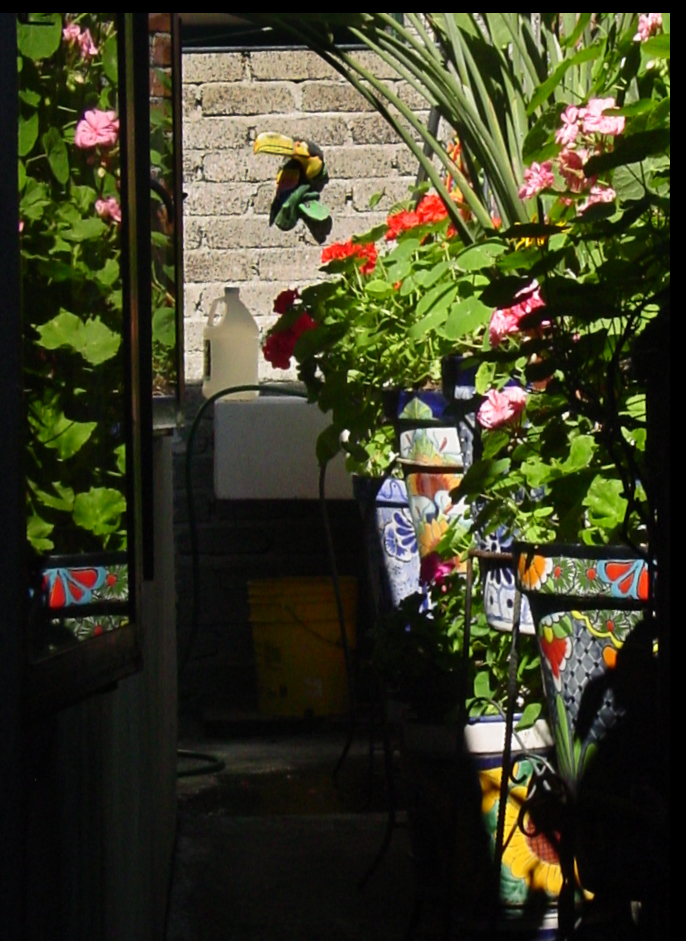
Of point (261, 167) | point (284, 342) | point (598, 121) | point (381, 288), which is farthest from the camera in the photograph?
point (261, 167)

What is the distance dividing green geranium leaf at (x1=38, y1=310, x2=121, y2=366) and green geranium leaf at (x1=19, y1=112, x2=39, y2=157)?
0.42 ft

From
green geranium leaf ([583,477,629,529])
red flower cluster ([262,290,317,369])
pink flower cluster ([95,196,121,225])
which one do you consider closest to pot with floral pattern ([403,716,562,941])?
green geranium leaf ([583,477,629,529])

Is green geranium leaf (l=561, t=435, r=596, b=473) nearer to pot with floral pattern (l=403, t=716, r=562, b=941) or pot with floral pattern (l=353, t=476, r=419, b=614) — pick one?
pot with floral pattern (l=403, t=716, r=562, b=941)

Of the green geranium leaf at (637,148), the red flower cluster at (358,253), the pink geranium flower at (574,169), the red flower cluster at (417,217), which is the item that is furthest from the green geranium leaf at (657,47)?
the red flower cluster at (358,253)

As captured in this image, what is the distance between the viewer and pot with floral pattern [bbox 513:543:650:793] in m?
1.39

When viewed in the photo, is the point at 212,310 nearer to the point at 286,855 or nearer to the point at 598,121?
the point at 286,855

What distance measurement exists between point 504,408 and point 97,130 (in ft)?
2.16

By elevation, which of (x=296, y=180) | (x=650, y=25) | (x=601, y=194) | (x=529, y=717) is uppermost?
(x=296, y=180)

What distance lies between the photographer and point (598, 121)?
1.39 metres

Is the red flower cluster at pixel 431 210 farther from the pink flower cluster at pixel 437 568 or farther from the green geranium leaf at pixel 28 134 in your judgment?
the green geranium leaf at pixel 28 134

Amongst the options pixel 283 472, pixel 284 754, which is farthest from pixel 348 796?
pixel 283 472

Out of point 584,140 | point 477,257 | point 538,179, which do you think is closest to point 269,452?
point 477,257

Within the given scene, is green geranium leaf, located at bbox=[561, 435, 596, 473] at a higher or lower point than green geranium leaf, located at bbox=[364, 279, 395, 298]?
lower

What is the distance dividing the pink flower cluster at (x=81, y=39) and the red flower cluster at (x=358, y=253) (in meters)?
1.33
